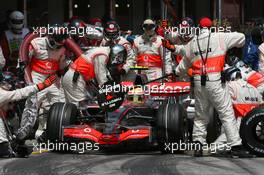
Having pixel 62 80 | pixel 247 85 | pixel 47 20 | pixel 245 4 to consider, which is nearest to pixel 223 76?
pixel 247 85

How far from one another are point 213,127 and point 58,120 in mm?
2336

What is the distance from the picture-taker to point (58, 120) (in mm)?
11750

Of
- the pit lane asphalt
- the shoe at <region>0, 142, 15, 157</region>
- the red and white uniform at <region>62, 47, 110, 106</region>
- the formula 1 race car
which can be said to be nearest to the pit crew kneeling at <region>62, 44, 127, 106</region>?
the red and white uniform at <region>62, 47, 110, 106</region>

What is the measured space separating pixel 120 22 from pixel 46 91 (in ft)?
36.6

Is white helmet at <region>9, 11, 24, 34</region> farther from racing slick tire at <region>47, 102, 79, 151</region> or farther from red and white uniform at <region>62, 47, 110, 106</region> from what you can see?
racing slick tire at <region>47, 102, 79, 151</region>

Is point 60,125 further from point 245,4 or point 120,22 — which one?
point 245,4

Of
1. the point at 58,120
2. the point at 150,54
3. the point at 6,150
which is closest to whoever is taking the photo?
the point at 6,150

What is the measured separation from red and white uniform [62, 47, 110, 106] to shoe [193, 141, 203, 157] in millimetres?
2125

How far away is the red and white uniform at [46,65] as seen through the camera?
13.6 metres

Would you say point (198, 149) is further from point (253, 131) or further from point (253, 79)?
point (253, 79)

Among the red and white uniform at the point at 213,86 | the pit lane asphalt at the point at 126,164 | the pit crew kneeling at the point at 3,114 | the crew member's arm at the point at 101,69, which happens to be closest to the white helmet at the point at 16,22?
the crew member's arm at the point at 101,69

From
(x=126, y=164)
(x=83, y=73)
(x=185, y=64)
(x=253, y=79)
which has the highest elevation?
(x=185, y=64)

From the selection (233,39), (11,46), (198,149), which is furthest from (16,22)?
(198,149)

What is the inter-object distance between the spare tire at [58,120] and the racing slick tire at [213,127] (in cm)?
205
